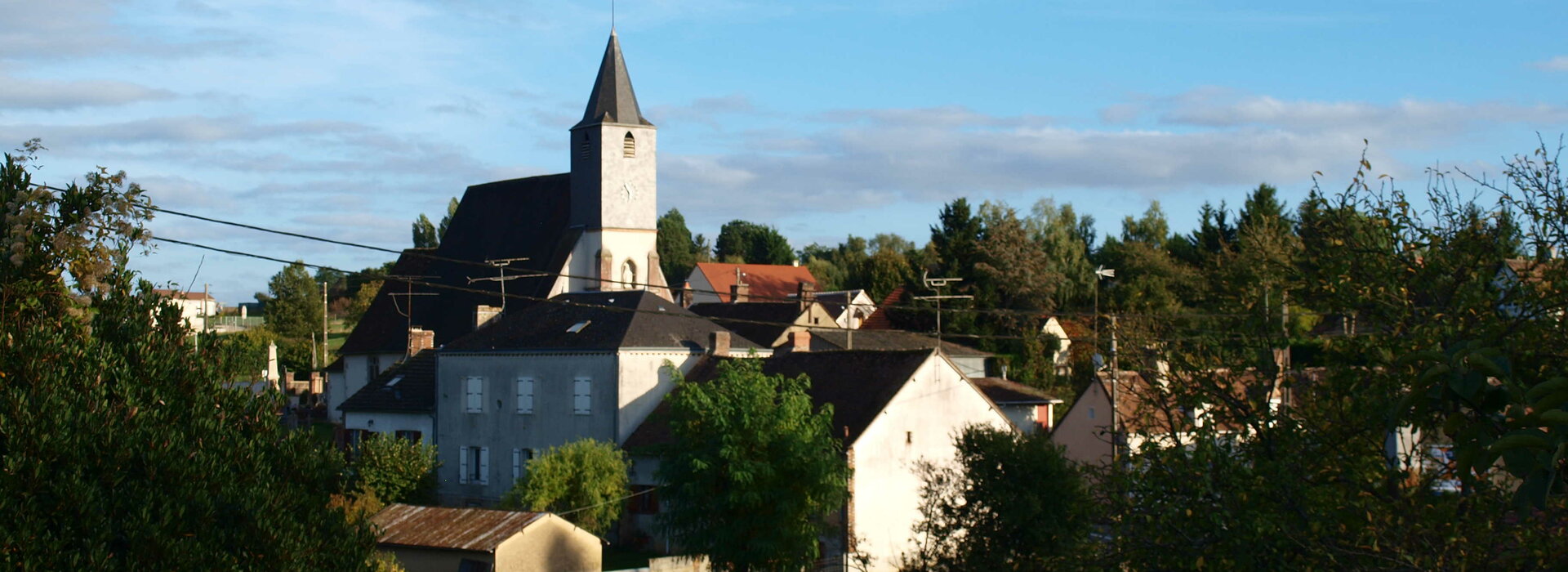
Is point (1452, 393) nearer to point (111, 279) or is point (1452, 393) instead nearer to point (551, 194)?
point (111, 279)

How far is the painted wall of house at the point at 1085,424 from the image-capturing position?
115 feet

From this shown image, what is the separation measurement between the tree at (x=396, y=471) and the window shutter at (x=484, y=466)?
156 cm

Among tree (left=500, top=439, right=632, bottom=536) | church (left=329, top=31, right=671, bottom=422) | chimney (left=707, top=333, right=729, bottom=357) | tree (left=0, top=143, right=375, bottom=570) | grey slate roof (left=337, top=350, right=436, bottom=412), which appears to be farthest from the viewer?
church (left=329, top=31, right=671, bottom=422)

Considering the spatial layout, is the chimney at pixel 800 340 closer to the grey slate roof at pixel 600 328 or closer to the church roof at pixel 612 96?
the grey slate roof at pixel 600 328

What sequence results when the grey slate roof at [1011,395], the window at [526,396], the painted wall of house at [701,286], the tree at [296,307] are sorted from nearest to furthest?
1. the window at [526,396]
2. the grey slate roof at [1011,395]
3. the tree at [296,307]
4. the painted wall of house at [701,286]

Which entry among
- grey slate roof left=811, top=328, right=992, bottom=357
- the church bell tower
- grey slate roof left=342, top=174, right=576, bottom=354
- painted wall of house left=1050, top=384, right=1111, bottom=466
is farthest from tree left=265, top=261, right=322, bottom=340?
painted wall of house left=1050, top=384, right=1111, bottom=466

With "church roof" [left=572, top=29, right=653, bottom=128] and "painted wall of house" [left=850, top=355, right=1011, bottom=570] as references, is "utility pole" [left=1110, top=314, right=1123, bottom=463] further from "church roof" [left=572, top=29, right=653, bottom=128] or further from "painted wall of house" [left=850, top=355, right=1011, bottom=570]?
"church roof" [left=572, top=29, right=653, bottom=128]

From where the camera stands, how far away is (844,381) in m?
32.7

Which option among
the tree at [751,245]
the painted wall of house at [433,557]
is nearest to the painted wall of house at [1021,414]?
the painted wall of house at [433,557]

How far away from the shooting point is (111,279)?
30.8ft

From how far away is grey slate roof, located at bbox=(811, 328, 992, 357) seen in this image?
44.4 metres

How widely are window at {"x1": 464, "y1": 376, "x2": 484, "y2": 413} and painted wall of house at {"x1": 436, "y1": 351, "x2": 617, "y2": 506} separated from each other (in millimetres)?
61

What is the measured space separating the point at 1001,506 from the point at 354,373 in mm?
40202

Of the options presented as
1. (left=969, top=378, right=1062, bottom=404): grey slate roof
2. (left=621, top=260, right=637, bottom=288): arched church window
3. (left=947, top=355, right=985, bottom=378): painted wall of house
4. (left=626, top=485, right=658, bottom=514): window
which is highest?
(left=621, top=260, right=637, bottom=288): arched church window
